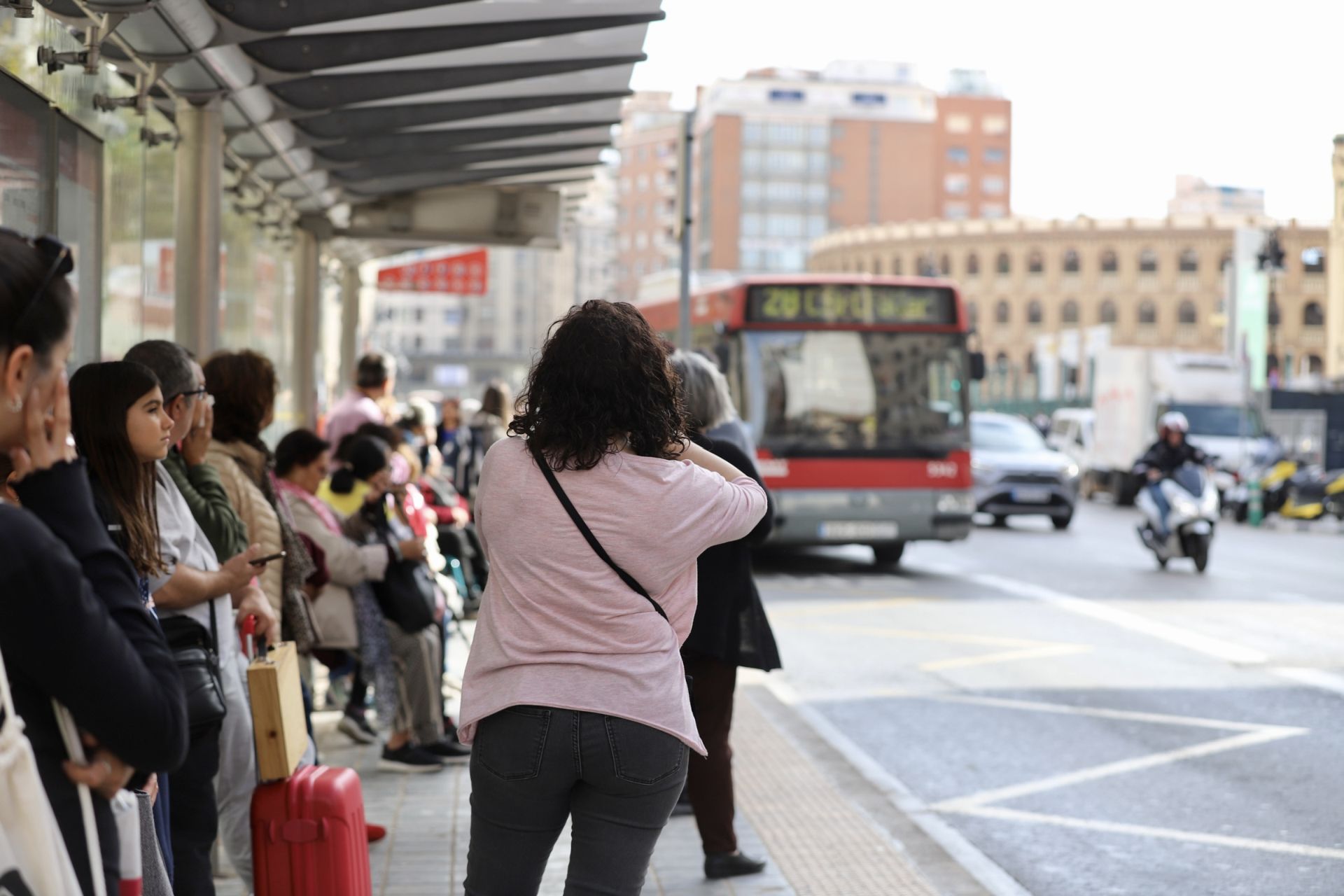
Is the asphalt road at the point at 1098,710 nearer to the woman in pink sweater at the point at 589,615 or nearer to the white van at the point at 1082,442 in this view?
the woman in pink sweater at the point at 589,615

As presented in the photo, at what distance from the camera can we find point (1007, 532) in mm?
25516

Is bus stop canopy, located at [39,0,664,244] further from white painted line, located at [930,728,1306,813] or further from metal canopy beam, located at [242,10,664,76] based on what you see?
white painted line, located at [930,728,1306,813]

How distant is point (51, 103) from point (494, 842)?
426 centimetres

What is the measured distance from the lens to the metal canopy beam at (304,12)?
265 inches

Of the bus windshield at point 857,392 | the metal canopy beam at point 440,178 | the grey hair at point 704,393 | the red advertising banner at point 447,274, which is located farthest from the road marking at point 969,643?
the red advertising banner at point 447,274

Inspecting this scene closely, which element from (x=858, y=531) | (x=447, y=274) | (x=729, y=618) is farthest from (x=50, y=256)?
(x=447, y=274)

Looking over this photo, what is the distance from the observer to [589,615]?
128 inches

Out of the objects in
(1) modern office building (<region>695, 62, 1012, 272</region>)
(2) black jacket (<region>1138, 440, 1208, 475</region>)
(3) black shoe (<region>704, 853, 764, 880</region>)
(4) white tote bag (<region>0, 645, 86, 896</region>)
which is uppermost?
(1) modern office building (<region>695, 62, 1012, 272</region>)

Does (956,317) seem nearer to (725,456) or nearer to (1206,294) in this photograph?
(725,456)

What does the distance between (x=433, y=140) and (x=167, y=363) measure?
651cm

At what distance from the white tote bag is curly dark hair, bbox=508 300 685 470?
3.98ft

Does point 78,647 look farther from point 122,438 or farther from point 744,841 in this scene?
point 744,841

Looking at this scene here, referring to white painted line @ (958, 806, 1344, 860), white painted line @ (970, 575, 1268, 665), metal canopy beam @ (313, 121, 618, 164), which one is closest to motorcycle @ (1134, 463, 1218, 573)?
white painted line @ (970, 575, 1268, 665)

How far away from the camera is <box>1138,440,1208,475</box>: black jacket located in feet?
61.9
